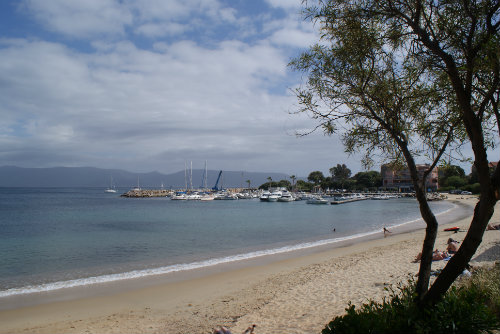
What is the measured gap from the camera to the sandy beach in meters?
8.73

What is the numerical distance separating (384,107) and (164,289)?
10.2 m

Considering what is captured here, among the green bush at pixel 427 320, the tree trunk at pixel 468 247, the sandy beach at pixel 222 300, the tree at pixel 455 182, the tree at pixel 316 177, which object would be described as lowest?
the sandy beach at pixel 222 300

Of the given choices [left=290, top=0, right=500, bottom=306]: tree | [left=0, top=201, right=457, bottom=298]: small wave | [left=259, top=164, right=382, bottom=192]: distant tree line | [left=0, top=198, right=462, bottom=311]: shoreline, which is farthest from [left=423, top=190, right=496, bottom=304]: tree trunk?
[left=259, top=164, right=382, bottom=192]: distant tree line

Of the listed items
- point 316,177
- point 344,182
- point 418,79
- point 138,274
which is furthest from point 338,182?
point 418,79

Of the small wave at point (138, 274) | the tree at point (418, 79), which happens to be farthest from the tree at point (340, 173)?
the tree at point (418, 79)

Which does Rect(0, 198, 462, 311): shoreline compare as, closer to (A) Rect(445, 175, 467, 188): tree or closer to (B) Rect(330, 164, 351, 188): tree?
(A) Rect(445, 175, 467, 188): tree

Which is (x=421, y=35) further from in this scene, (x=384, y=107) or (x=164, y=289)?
(x=164, y=289)

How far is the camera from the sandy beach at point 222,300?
28.7 feet

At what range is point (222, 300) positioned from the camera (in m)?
11.2

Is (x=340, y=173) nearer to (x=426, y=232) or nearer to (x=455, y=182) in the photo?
(x=455, y=182)

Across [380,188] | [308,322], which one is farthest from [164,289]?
[380,188]

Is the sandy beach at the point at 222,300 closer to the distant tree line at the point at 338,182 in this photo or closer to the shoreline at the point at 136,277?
the shoreline at the point at 136,277

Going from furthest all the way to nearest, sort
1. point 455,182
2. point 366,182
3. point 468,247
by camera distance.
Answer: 1. point 366,182
2. point 455,182
3. point 468,247

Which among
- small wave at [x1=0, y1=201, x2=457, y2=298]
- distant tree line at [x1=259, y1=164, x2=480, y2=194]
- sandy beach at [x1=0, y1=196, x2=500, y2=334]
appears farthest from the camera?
distant tree line at [x1=259, y1=164, x2=480, y2=194]
